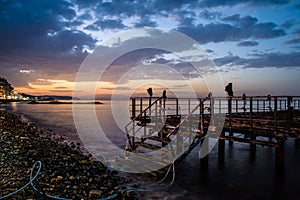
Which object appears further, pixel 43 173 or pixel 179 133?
pixel 179 133

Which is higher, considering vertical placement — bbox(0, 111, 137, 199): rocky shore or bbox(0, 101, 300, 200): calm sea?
bbox(0, 111, 137, 199): rocky shore

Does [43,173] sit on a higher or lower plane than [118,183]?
higher

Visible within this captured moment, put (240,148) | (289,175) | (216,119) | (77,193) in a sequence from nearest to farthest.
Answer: (77,193) < (289,175) < (216,119) < (240,148)

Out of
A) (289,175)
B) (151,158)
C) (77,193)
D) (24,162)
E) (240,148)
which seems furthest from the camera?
(240,148)

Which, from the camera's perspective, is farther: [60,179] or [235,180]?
[235,180]

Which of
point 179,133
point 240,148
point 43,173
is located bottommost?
point 240,148

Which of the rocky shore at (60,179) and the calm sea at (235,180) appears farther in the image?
the calm sea at (235,180)

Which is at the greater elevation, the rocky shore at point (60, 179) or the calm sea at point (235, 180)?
the rocky shore at point (60, 179)

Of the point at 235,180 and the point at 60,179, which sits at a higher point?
the point at 60,179

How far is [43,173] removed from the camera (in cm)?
885

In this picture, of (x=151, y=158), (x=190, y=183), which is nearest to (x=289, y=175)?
(x=190, y=183)

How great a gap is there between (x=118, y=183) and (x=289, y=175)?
8.86m

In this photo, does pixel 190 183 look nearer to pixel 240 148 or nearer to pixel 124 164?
pixel 124 164

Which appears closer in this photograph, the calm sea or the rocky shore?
the rocky shore
